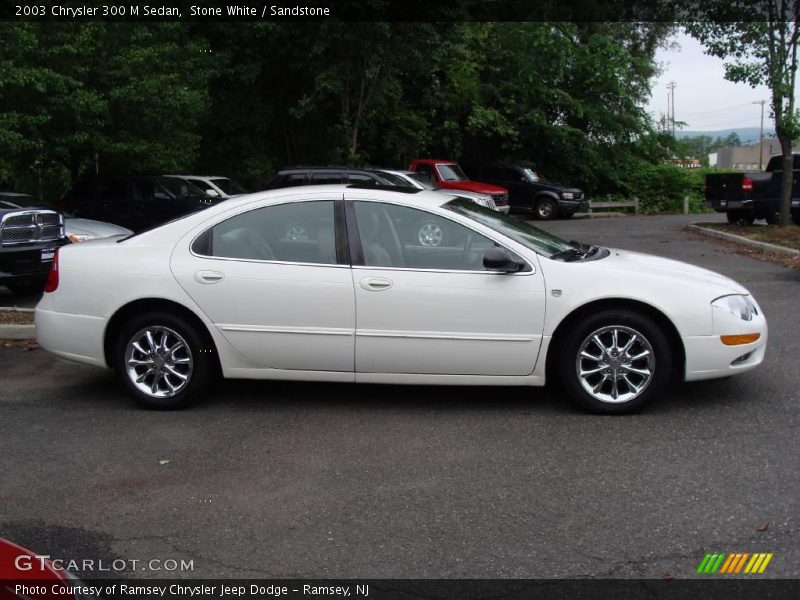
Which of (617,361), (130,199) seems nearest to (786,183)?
(130,199)

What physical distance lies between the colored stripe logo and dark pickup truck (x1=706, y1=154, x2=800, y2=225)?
17.2 m

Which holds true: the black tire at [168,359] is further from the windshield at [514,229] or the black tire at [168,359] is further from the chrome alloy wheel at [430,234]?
the windshield at [514,229]

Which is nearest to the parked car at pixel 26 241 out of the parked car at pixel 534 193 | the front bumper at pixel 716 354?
the front bumper at pixel 716 354

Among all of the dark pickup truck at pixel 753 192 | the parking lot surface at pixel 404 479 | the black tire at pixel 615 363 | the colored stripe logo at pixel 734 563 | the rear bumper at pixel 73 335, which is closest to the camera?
the colored stripe logo at pixel 734 563

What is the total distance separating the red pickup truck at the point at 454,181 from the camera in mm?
22906

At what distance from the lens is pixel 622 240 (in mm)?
18953

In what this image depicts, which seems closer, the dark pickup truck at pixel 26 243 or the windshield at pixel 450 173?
the dark pickup truck at pixel 26 243

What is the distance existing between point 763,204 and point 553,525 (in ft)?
58.5

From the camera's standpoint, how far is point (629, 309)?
5.58m

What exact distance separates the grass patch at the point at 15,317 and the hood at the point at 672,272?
19.3 ft

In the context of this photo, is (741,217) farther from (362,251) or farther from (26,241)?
(362,251)

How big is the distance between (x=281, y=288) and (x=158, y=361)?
3.41ft

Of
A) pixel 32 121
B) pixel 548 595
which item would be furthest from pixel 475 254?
pixel 32 121

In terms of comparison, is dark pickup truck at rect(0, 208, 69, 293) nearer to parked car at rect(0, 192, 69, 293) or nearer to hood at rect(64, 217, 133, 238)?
parked car at rect(0, 192, 69, 293)
